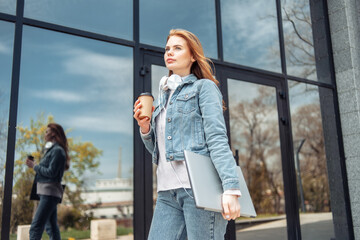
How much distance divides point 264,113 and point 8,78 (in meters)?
5.48

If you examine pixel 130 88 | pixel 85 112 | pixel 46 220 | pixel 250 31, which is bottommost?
pixel 46 220

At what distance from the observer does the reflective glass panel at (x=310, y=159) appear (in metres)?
4.47

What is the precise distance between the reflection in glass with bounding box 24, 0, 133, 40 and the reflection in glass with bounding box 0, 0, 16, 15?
90 mm

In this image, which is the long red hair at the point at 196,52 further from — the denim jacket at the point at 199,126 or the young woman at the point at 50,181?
the young woman at the point at 50,181

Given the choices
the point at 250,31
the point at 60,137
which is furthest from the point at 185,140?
the point at 250,31

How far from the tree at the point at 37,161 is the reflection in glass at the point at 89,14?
117 cm

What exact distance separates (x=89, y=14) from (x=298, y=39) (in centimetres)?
260

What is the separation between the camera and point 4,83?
2898 millimetres

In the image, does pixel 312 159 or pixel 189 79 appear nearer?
pixel 189 79

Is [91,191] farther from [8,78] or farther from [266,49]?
[266,49]

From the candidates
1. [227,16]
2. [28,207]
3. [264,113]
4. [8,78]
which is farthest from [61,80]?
[264,113]

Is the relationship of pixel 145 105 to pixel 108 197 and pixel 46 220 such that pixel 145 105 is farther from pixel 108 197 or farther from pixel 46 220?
pixel 108 197

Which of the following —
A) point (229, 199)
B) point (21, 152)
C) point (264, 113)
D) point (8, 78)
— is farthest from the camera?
point (264, 113)

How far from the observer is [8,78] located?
2975 mm
